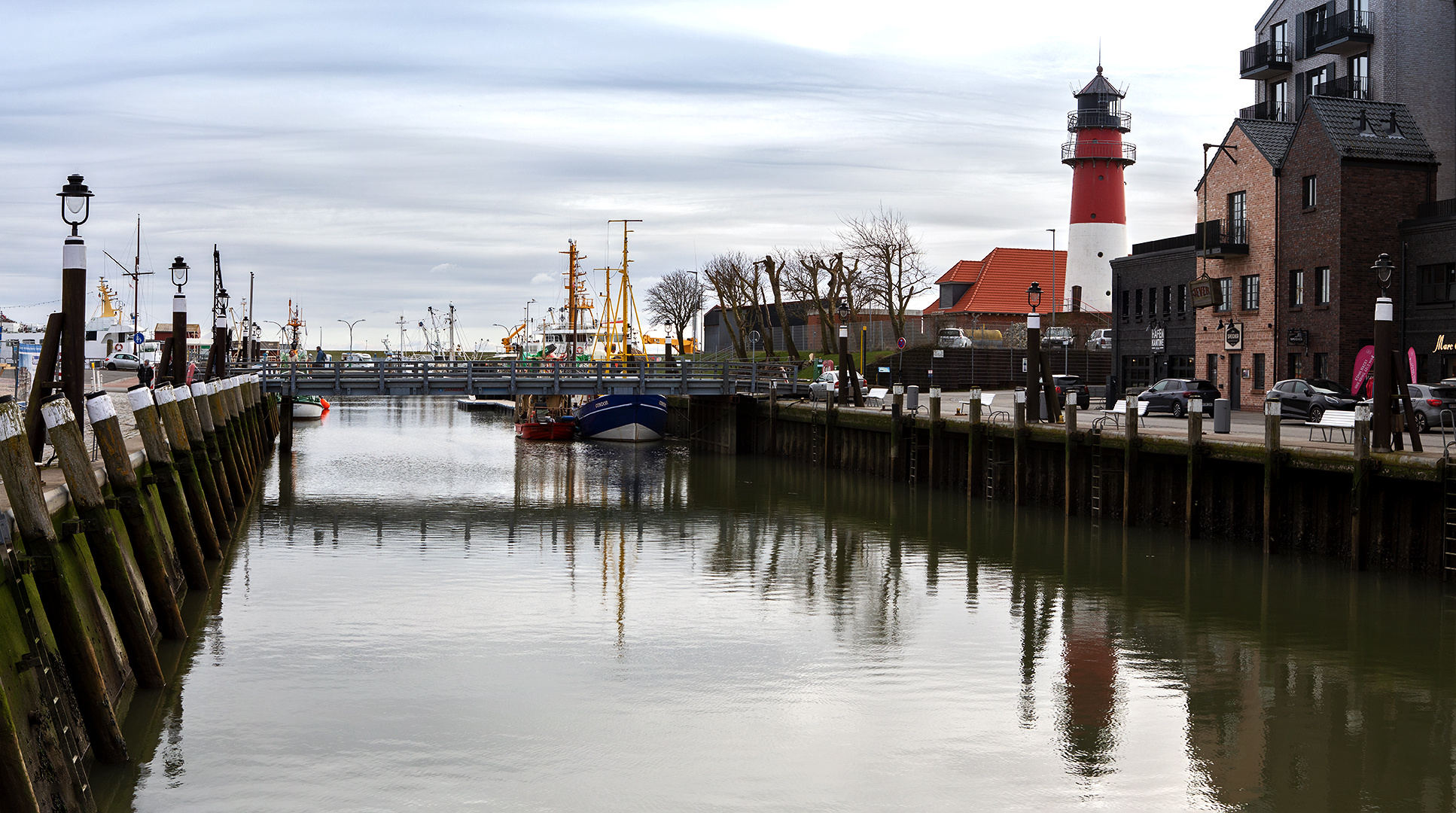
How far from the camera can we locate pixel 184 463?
19.5 meters

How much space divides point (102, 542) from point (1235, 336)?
4029 cm

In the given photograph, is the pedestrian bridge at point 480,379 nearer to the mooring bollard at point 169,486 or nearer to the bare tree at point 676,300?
the mooring bollard at point 169,486

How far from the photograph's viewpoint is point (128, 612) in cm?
1247

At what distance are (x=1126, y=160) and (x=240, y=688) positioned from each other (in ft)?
224

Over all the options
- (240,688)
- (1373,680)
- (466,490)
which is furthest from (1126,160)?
(240,688)

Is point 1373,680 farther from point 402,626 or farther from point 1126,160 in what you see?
point 1126,160

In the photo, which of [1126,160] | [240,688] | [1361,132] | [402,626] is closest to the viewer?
[240,688]

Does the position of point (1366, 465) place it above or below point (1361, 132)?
below

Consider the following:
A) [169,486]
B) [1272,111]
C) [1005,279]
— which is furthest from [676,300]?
[169,486]

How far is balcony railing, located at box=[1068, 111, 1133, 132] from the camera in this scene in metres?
75.2

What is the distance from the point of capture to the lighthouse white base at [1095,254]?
7538cm

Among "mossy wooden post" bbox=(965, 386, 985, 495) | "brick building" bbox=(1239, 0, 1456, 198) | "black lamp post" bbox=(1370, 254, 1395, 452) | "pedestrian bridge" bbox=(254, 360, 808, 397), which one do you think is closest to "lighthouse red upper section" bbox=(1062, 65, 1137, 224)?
"brick building" bbox=(1239, 0, 1456, 198)

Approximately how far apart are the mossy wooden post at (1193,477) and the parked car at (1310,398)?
31.0 feet

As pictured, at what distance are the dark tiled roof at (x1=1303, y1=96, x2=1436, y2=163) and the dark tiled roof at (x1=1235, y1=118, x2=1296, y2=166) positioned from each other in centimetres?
144
